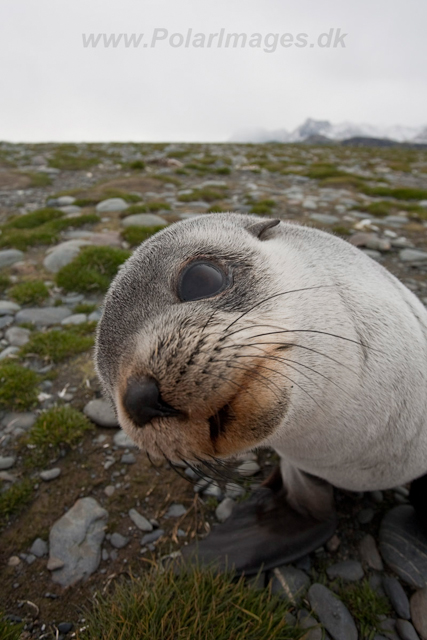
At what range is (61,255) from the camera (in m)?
6.13

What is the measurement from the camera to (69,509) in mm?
2740

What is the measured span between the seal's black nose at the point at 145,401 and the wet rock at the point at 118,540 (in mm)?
1612

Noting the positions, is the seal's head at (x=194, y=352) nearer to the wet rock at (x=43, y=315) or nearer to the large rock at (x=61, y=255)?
the wet rock at (x=43, y=315)

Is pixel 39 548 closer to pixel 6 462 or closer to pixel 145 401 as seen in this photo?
pixel 6 462

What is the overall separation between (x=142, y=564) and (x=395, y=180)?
14837mm

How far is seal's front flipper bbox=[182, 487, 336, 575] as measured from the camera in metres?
2.42

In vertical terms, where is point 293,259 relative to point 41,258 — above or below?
above

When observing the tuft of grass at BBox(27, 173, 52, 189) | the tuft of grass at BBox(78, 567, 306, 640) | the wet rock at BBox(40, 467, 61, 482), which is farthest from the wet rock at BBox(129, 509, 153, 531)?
the tuft of grass at BBox(27, 173, 52, 189)

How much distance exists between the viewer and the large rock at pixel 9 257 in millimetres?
6062

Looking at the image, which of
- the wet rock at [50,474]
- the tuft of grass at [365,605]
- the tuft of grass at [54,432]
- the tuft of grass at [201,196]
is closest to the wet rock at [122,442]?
the tuft of grass at [54,432]

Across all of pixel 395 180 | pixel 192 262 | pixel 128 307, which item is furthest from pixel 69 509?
pixel 395 180

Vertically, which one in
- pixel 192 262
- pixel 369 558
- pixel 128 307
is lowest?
pixel 369 558

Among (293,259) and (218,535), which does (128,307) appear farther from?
(218,535)

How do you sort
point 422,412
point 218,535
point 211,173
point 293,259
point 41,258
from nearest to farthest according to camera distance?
point 293,259
point 422,412
point 218,535
point 41,258
point 211,173
